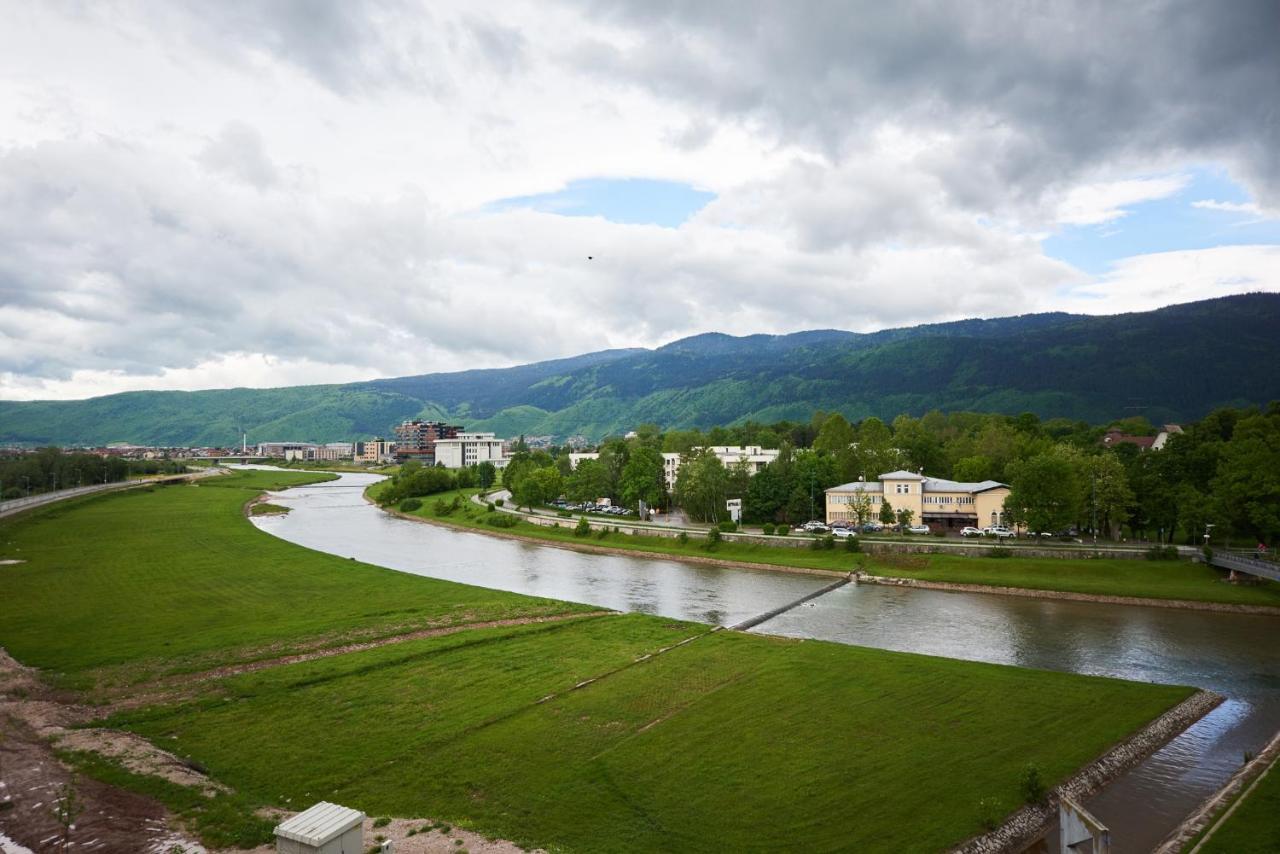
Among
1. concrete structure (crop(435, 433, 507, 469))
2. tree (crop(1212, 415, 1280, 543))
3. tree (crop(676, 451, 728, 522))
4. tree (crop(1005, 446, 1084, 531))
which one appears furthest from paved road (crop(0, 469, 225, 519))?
tree (crop(1212, 415, 1280, 543))

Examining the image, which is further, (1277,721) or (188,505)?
(188,505)

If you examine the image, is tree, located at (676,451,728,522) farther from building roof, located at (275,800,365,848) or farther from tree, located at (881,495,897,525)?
building roof, located at (275,800,365,848)

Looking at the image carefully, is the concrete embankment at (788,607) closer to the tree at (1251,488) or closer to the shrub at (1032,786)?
the shrub at (1032,786)

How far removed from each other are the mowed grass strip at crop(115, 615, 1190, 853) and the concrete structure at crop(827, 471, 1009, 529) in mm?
36338

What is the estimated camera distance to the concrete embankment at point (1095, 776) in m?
14.3

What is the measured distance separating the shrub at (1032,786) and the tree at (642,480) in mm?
63002

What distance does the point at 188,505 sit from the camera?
86.1 meters

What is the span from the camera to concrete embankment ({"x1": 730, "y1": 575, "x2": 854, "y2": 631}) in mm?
33706

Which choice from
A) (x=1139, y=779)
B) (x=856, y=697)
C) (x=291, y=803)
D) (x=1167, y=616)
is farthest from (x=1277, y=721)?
(x=291, y=803)

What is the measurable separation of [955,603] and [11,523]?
263 ft

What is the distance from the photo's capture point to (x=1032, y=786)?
15773 mm

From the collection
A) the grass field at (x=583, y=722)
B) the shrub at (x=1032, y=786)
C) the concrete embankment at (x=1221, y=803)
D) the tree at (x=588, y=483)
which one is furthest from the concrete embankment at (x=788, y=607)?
the tree at (x=588, y=483)

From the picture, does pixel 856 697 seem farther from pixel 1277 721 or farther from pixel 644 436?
pixel 644 436

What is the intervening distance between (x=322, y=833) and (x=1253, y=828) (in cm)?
1790
